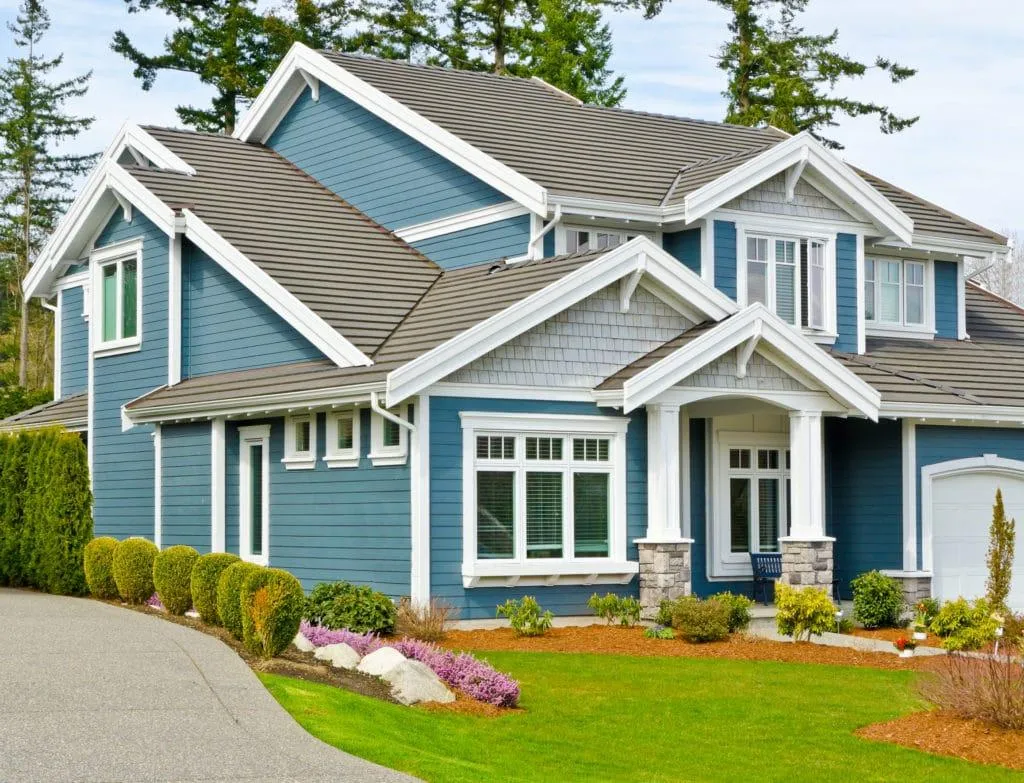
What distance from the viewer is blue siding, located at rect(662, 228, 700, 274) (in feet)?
76.2

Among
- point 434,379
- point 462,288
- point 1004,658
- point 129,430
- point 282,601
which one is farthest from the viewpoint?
point 129,430

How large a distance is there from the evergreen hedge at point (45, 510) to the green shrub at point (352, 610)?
16.7 feet

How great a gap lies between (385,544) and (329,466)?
1.63 metres

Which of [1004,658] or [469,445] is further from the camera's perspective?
[469,445]

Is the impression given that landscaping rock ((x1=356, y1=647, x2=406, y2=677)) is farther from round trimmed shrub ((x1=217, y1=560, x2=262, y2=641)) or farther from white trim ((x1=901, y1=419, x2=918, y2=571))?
white trim ((x1=901, y1=419, x2=918, y2=571))

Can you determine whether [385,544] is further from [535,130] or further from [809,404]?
[535,130]

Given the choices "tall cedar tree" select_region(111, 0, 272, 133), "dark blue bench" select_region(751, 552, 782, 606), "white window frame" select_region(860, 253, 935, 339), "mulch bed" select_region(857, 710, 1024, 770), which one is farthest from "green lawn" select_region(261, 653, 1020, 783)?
"tall cedar tree" select_region(111, 0, 272, 133)

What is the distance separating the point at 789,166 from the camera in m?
23.5

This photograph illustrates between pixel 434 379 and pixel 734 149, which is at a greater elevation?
pixel 734 149

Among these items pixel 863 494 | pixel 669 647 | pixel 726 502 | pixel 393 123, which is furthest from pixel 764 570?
pixel 393 123

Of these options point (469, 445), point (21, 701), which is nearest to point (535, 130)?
point (469, 445)

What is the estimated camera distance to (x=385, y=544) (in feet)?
64.6

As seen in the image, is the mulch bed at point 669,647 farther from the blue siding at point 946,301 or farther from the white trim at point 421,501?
the blue siding at point 946,301

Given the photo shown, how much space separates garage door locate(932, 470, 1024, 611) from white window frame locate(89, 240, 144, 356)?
12741mm
